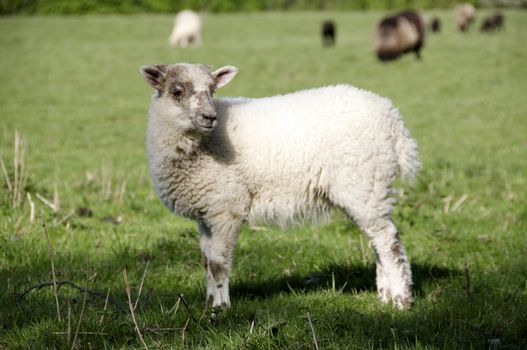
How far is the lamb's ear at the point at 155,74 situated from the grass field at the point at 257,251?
156 cm

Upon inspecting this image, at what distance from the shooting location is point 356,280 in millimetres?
5527

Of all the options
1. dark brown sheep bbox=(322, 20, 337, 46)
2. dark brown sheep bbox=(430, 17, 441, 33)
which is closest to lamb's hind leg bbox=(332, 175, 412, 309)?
dark brown sheep bbox=(322, 20, 337, 46)

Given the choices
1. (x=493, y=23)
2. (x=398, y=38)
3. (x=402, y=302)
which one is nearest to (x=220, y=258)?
(x=402, y=302)

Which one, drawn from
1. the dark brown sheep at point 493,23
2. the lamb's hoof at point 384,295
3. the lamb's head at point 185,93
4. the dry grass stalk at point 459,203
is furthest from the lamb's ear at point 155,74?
the dark brown sheep at point 493,23

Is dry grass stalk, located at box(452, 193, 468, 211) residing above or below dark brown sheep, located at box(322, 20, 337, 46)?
below

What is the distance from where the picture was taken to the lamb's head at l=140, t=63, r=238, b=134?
4699 mm

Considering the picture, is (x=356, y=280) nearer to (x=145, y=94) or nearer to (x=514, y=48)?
(x=145, y=94)

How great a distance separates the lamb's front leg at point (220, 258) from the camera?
191 inches

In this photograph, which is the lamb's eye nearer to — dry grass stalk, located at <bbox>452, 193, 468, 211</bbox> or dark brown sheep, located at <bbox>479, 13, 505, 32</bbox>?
dry grass stalk, located at <bbox>452, 193, 468, 211</bbox>

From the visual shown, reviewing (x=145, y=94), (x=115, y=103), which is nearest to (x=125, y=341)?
(x=115, y=103)

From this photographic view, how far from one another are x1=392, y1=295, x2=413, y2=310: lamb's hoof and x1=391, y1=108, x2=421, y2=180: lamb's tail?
102 centimetres

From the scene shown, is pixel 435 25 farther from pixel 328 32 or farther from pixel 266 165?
pixel 266 165

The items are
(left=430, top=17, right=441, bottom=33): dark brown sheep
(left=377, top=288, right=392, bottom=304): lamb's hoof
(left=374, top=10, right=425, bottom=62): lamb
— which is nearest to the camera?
(left=377, top=288, right=392, bottom=304): lamb's hoof

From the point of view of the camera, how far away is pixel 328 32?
30266 millimetres
